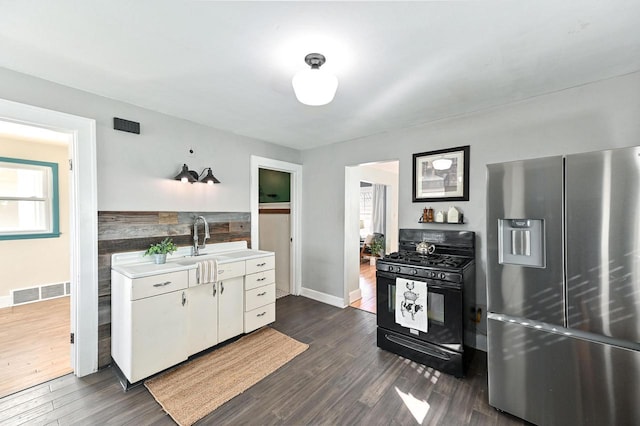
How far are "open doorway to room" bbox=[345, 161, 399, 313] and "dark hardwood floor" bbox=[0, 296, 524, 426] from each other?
4.91ft

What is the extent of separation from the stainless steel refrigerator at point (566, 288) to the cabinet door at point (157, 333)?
2533 millimetres

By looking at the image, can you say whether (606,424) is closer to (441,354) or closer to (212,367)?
(441,354)

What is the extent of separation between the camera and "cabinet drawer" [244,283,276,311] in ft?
9.58

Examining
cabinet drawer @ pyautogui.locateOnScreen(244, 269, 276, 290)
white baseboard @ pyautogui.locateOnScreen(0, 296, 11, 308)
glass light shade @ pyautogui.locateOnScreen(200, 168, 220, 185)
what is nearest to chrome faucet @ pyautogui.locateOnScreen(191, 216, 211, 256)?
glass light shade @ pyautogui.locateOnScreen(200, 168, 220, 185)

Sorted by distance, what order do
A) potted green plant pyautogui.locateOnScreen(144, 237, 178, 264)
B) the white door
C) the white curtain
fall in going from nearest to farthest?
potted green plant pyautogui.locateOnScreen(144, 237, 178, 264)
the white door
the white curtain

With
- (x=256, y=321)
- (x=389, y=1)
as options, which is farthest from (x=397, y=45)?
(x=256, y=321)

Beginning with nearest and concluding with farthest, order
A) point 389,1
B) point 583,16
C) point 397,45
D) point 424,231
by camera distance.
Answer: point 389,1 < point 583,16 < point 397,45 < point 424,231

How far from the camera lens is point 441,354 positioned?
7.59 feet

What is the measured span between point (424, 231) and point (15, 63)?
3.81 metres

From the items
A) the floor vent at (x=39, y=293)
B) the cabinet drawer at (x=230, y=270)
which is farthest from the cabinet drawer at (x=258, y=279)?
the floor vent at (x=39, y=293)

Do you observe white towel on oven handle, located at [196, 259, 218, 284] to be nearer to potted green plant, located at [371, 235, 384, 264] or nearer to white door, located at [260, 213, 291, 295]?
white door, located at [260, 213, 291, 295]

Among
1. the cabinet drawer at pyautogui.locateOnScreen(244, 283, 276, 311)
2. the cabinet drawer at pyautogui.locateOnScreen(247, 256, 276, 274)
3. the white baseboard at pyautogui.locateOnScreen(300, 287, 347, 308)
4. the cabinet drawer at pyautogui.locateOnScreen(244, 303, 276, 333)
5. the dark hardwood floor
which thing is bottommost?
the dark hardwood floor

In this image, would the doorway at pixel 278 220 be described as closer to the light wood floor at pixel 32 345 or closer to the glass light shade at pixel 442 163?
the glass light shade at pixel 442 163

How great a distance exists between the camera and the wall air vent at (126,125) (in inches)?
96.4
